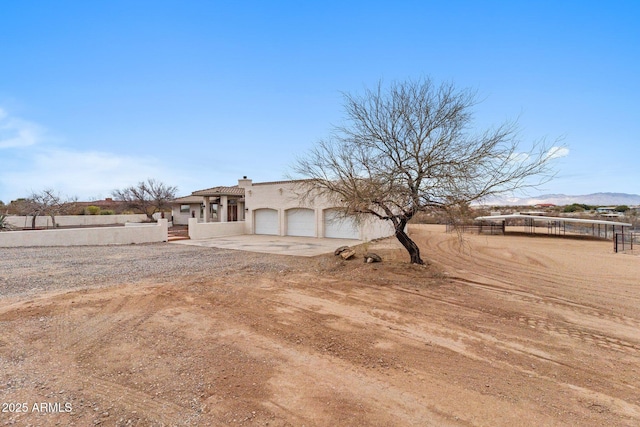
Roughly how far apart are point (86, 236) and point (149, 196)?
20138 mm

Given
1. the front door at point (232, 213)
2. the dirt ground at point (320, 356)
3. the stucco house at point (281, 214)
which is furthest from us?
the front door at point (232, 213)

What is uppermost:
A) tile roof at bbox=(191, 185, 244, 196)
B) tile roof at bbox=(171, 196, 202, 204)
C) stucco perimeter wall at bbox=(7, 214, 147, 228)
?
tile roof at bbox=(191, 185, 244, 196)

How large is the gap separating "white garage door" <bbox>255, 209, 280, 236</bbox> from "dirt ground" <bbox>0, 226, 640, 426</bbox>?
52.1 ft

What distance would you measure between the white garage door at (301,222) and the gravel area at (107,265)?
8.11 m

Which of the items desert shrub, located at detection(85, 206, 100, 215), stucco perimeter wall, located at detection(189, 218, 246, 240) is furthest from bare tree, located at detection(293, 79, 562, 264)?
desert shrub, located at detection(85, 206, 100, 215)

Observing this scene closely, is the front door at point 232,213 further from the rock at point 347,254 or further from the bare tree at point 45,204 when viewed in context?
the rock at point 347,254

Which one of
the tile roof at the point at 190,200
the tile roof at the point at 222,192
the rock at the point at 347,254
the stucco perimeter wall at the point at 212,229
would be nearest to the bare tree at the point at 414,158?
the rock at the point at 347,254

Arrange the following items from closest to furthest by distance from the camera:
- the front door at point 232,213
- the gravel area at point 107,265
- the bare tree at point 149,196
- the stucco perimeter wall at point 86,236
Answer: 1. the gravel area at point 107,265
2. the stucco perimeter wall at point 86,236
3. the front door at point 232,213
4. the bare tree at point 149,196

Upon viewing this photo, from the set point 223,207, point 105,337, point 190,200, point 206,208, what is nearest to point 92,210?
point 190,200

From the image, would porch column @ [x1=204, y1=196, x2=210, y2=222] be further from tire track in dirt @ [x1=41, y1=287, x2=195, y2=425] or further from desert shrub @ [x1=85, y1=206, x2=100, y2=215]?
tire track in dirt @ [x1=41, y1=287, x2=195, y2=425]

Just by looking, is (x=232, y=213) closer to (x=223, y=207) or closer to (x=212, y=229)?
(x=223, y=207)

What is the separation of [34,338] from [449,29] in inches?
683

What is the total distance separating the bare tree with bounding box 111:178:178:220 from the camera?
3566 centimetres

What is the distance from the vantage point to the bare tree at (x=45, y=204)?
88.6 feet
